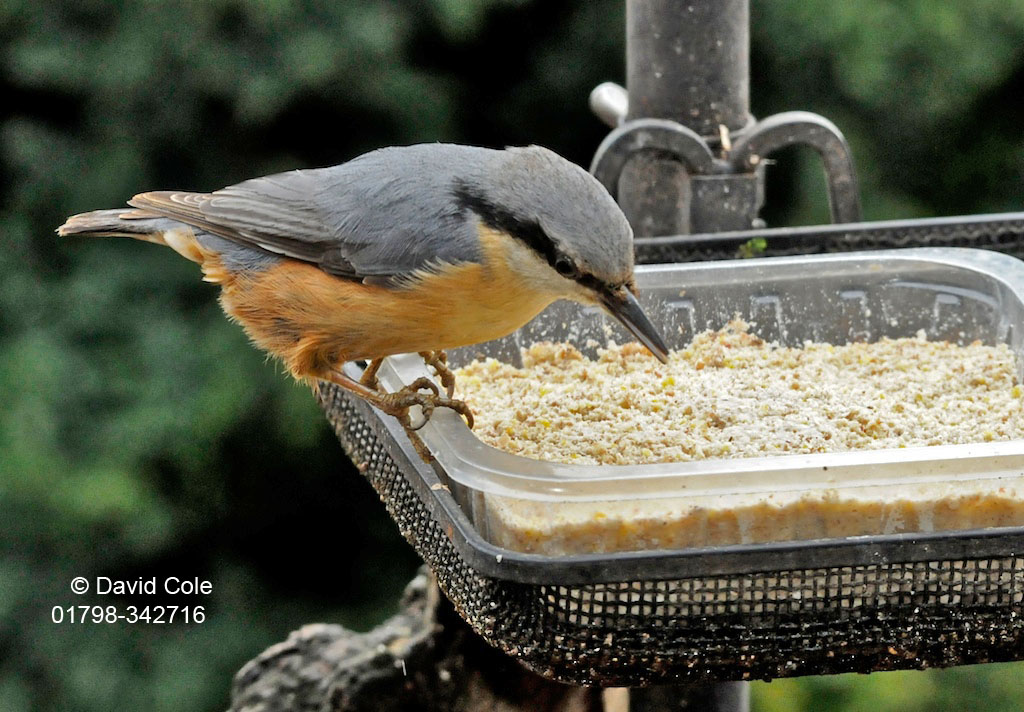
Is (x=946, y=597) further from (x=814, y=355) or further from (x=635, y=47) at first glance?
(x=635, y=47)

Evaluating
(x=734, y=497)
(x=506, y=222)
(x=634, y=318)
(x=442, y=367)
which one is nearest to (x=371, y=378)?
(x=442, y=367)

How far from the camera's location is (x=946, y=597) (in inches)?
68.1

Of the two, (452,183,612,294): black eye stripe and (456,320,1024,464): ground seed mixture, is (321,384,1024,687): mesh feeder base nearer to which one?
(456,320,1024,464): ground seed mixture

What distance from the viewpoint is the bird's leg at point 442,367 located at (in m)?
2.31

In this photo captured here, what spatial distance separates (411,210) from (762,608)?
93 centimetres

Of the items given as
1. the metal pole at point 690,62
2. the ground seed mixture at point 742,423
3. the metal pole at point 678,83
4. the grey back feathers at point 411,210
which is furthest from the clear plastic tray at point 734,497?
the metal pole at point 690,62

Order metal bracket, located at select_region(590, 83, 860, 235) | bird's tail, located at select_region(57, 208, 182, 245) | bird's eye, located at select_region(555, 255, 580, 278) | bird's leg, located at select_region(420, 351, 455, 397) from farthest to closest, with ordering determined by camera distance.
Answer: metal bracket, located at select_region(590, 83, 860, 235), bird's tail, located at select_region(57, 208, 182, 245), bird's leg, located at select_region(420, 351, 455, 397), bird's eye, located at select_region(555, 255, 580, 278)

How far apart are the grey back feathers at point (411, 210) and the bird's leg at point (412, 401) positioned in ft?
0.62

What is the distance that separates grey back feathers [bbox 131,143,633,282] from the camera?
6.68 feet

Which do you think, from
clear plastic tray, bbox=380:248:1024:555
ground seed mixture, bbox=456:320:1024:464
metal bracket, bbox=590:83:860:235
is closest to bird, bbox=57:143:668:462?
ground seed mixture, bbox=456:320:1024:464

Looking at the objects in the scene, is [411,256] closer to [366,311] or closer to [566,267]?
[366,311]

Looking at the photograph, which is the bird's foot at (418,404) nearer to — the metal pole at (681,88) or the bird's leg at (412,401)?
the bird's leg at (412,401)

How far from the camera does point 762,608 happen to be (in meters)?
1.73

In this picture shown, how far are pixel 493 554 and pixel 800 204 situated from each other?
3559 mm
